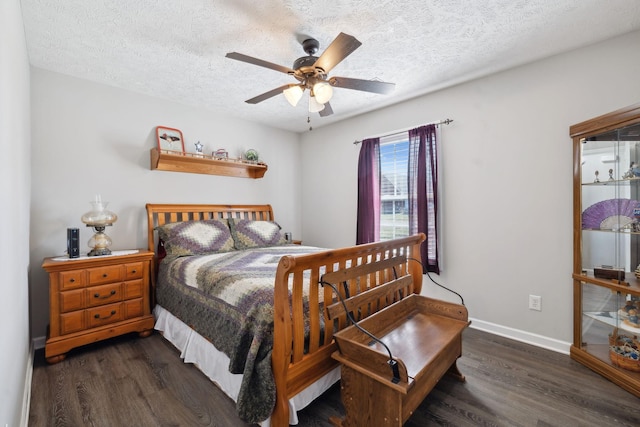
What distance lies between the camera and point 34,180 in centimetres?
239

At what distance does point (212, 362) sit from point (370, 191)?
8.08ft

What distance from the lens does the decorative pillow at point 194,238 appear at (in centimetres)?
275

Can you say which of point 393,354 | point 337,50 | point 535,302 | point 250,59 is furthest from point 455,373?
point 250,59

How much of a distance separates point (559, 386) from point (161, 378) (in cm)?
269

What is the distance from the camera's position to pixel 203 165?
11.2 ft

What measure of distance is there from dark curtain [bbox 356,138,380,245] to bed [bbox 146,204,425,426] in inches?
45.6

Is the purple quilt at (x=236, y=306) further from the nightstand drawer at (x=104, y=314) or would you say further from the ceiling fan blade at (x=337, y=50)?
the ceiling fan blade at (x=337, y=50)

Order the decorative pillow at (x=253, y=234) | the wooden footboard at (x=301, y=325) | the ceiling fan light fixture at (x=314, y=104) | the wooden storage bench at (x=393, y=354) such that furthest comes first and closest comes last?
the decorative pillow at (x=253, y=234) < the ceiling fan light fixture at (x=314, y=104) < the wooden footboard at (x=301, y=325) < the wooden storage bench at (x=393, y=354)

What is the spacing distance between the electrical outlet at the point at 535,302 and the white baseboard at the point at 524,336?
0.76 ft

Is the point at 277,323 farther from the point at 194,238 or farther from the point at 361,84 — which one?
the point at 194,238

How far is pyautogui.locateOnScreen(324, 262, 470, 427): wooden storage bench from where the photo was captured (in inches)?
48.8

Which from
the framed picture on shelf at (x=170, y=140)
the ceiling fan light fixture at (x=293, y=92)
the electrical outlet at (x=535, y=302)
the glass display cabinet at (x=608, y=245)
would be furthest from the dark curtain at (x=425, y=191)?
the framed picture on shelf at (x=170, y=140)

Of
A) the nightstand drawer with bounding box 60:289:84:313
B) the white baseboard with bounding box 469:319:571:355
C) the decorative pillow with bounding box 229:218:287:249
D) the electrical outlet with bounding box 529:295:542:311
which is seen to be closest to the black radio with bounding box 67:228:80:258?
the nightstand drawer with bounding box 60:289:84:313

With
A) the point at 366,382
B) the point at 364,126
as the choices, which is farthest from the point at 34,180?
the point at 364,126
